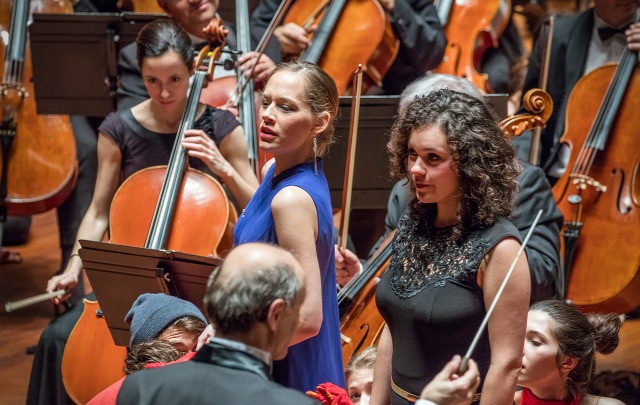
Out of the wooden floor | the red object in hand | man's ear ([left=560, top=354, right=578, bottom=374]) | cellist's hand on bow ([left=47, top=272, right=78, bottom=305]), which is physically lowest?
the wooden floor

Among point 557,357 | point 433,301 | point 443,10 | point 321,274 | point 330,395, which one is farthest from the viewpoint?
point 443,10

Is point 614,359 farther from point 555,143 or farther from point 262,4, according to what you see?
point 262,4

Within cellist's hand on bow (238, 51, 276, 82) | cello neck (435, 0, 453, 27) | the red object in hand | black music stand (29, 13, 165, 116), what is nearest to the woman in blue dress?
the red object in hand

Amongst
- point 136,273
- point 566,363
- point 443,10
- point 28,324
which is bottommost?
point 28,324

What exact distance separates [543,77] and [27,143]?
7.18ft

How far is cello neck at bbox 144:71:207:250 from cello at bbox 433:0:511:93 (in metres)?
1.33

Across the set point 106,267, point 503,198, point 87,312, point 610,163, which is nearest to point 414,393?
point 503,198

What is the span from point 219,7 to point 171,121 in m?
1.07

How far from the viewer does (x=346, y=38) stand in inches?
132

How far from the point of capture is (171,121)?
3.00 meters

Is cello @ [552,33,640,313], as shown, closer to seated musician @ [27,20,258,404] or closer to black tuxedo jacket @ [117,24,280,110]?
seated musician @ [27,20,258,404]

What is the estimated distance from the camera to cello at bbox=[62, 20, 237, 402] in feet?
8.55

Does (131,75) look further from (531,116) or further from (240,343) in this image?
(240,343)

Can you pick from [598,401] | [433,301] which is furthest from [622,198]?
[433,301]
